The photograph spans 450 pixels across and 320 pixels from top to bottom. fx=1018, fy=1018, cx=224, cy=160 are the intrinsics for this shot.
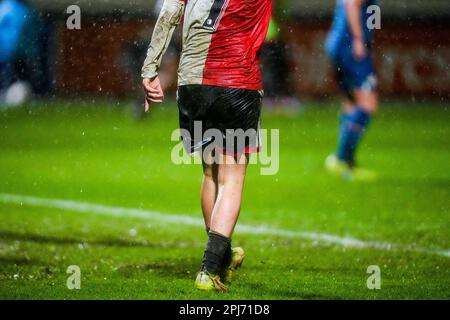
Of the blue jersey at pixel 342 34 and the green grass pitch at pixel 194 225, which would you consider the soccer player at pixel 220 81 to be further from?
the blue jersey at pixel 342 34

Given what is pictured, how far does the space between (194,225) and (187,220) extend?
252 millimetres

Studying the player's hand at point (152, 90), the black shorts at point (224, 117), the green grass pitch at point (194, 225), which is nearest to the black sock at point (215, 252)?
the green grass pitch at point (194, 225)

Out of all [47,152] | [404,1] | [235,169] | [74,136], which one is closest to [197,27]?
[235,169]

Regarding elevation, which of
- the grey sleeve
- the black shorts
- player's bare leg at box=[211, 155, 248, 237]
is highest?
the grey sleeve

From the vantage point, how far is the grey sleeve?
17.9 feet

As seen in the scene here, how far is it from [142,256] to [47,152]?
6.89 m

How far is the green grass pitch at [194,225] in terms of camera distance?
18.7 feet

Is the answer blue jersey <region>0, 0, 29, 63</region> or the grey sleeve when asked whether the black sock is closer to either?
the grey sleeve

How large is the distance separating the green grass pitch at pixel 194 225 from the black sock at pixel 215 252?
17 cm

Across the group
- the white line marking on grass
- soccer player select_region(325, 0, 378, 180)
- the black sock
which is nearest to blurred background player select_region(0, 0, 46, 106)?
the white line marking on grass

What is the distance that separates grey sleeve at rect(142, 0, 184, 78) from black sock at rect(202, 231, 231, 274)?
3.09 ft

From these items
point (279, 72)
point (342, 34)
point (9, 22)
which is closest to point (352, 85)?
point (342, 34)

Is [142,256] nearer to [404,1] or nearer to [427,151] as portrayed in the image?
[427,151]

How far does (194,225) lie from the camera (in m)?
8.09
